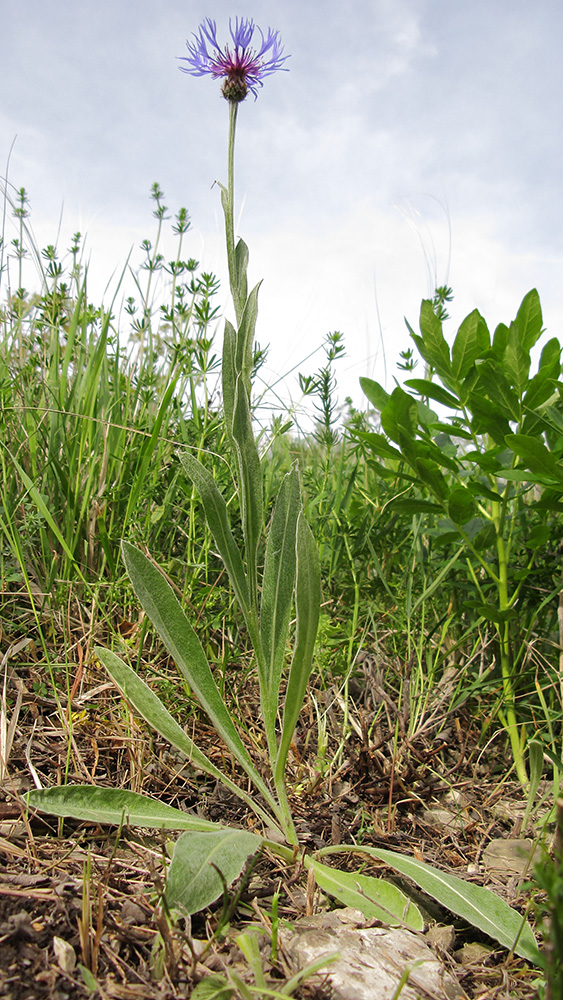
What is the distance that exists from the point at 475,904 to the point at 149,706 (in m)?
0.70

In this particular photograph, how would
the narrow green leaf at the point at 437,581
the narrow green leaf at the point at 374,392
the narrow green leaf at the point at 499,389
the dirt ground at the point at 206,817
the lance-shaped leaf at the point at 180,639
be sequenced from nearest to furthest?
1. the dirt ground at the point at 206,817
2. the lance-shaped leaf at the point at 180,639
3. the narrow green leaf at the point at 499,389
4. the narrow green leaf at the point at 437,581
5. the narrow green leaf at the point at 374,392

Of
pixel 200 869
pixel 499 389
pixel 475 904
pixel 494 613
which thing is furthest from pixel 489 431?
pixel 200 869

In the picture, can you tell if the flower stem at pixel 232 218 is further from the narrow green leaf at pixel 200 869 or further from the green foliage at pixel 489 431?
the narrow green leaf at pixel 200 869

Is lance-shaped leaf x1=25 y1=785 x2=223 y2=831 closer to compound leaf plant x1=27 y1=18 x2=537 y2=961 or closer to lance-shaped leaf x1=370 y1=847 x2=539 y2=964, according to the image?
compound leaf plant x1=27 y1=18 x2=537 y2=961

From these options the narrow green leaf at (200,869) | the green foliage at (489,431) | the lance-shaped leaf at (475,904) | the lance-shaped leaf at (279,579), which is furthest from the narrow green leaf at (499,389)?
the narrow green leaf at (200,869)

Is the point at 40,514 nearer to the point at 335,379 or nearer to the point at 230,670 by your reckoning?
the point at 230,670

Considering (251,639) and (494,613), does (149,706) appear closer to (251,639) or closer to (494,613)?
(251,639)

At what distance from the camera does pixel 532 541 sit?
5.42 ft

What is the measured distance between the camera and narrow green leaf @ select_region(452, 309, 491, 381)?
1646mm

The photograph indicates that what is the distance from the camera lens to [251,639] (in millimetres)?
1353

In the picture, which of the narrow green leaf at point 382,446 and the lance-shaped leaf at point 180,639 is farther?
the narrow green leaf at point 382,446

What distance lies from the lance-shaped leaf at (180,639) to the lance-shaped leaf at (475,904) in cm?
36

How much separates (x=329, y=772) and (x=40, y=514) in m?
1.03

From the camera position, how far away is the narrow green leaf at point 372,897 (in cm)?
107
